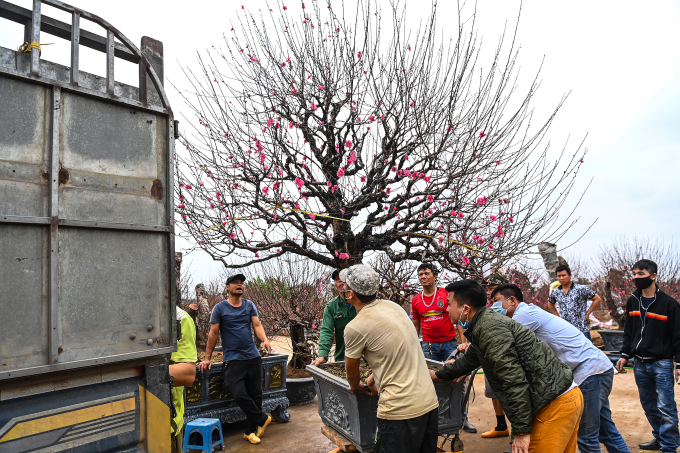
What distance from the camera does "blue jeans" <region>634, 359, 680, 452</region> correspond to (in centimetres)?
396

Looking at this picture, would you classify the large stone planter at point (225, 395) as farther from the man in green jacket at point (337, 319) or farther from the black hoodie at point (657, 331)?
the black hoodie at point (657, 331)

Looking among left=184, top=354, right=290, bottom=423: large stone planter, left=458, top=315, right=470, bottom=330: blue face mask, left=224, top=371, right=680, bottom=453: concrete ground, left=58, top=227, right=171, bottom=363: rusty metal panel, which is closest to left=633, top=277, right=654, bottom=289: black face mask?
left=224, top=371, right=680, bottom=453: concrete ground

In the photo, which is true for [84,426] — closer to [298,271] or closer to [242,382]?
[242,382]

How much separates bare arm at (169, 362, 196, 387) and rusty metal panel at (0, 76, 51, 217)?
1.63m

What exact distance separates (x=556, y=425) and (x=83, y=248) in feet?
9.33

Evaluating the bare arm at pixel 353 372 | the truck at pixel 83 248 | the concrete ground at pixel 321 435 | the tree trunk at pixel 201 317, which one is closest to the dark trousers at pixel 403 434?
the bare arm at pixel 353 372

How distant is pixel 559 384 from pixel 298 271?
7.12 meters

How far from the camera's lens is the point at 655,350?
412 centimetres

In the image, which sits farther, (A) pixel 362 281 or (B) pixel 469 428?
(B) pixel 469 428

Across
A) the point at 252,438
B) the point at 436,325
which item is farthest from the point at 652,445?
the point at 252,438

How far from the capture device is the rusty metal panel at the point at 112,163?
2285mm

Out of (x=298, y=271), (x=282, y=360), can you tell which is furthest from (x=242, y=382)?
(x=298, y=271)

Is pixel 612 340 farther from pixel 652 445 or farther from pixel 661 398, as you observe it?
pixel 661 398

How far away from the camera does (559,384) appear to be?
103 inches
